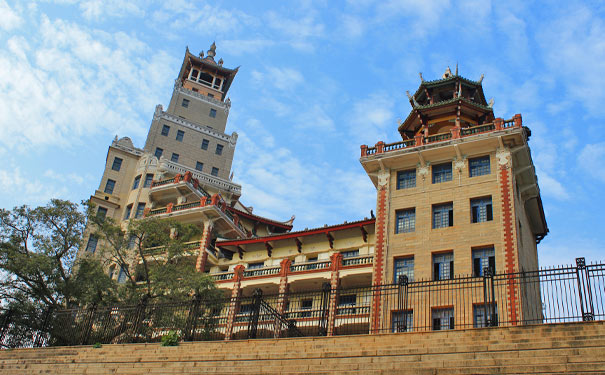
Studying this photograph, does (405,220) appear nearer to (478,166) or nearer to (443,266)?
(443,266)

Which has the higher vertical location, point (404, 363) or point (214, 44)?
point (214, 44)

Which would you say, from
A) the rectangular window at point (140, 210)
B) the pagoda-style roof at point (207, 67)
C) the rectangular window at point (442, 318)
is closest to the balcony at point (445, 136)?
the rectangular window at point (442, 318)

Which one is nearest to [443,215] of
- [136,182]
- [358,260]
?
[358,260]

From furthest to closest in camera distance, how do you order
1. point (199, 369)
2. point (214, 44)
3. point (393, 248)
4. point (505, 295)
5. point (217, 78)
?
point (214, 44) < point (217, 78) < point (393, 248) < point (505, 295) < point (199, 369)

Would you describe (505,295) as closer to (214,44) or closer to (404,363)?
(404,363)

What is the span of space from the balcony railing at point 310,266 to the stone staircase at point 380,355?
851 inches

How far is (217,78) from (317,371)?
63382mm

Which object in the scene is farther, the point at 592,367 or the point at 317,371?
the point at 317,371

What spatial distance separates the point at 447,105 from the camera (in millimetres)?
41062

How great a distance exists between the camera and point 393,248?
3519cm

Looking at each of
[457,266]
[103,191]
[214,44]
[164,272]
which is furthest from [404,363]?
[214,44]

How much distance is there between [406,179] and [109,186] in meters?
32.4

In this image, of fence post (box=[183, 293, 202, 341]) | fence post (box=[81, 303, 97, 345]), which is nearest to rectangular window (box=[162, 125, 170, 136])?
fence post (box=[81, 303, 97, 345])

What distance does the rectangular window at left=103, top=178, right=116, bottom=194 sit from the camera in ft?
188
